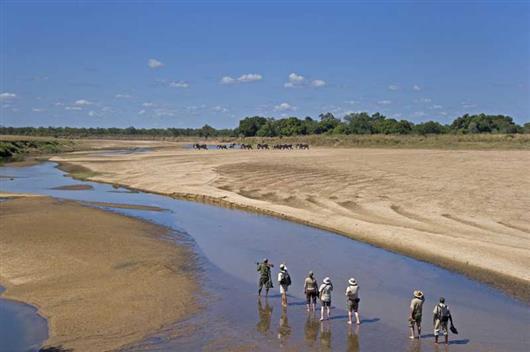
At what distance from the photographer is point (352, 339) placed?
51.4 ft

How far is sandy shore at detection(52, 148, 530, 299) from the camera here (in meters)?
25.2

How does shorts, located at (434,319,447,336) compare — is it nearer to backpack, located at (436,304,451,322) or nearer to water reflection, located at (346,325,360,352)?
backpack, located at (436,304,451,322)

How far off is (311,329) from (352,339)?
1.36m

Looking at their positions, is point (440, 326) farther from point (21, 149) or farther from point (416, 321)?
point (21, 149)

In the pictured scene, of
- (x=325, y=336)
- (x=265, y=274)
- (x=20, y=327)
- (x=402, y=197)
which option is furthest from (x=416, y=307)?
(x=402, y=197)

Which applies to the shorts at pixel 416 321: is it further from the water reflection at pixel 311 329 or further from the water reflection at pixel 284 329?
the water reflection at pixel 284 329

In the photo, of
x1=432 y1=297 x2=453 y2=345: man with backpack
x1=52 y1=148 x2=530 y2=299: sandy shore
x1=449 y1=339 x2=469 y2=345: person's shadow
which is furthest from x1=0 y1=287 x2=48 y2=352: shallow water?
x1=52 y1=148 x2=530 y2=299: sandy shore

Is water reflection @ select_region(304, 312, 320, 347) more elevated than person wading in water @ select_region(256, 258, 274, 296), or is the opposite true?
person wading in water @ select_region(256, 258, 274, 296)

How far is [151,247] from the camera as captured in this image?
27.2 m

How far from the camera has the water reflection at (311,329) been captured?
15516 mm

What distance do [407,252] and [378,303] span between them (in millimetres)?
7784

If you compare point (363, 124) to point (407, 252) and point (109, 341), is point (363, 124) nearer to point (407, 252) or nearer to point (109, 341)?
point (407, 252)

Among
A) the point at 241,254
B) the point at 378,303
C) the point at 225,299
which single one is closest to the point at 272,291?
the point at 225,299

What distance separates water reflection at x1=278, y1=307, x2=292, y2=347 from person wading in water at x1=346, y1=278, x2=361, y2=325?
6.57 ft
